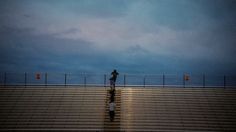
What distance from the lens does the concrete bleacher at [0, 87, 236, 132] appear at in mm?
24141

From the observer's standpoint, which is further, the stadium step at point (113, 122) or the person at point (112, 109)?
the person at point (112, 109)

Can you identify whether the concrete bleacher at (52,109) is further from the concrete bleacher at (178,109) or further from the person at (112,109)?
the concrete bleacher at (178,109)

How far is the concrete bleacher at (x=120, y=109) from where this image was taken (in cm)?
2414

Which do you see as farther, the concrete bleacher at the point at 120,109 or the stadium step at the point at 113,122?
the concrete bleacher at the point at 120,109

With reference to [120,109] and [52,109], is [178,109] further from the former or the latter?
[52,109]

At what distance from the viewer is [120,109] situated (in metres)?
26.2

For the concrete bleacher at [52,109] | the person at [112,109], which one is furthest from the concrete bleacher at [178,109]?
the concrete bleacher at [52,109]

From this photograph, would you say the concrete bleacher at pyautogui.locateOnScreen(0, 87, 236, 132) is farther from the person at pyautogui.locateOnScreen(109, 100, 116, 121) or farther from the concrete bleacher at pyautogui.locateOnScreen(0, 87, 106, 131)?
the person at pyautogui.locateOnScreen(109, 100, 116, 121)

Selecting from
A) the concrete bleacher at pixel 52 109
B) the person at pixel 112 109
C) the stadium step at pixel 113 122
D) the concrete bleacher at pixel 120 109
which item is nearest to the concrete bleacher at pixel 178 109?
the concrete bleacher at pixel 120 109

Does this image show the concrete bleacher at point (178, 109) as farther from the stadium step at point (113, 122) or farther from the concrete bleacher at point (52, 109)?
the concrete bleacher at point (52, 109)

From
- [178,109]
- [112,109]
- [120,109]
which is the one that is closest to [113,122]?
[112,109]

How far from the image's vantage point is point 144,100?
2752cm

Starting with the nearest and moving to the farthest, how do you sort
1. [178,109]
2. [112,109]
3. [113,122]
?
1. [112,109]
2. [113,122]
3. [178,109]

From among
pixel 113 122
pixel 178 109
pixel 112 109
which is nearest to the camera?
pixel 112 109
